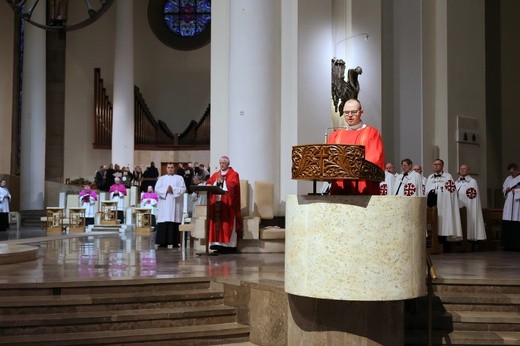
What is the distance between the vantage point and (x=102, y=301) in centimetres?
682

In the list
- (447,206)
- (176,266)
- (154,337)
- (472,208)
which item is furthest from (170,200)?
(154,337)

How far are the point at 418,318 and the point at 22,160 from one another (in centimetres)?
1937

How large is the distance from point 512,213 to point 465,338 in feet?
21.6

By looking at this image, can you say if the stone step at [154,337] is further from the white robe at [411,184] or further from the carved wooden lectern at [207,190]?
the white robe at [411,184]

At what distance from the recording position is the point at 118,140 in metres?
24.8

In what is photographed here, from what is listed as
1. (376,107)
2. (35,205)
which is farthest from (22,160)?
(376,107)

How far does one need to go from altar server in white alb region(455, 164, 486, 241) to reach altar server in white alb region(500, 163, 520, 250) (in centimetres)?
54

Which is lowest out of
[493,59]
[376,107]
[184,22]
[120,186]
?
[120,186]

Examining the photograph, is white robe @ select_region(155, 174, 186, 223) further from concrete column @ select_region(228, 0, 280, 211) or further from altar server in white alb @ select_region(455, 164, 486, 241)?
altar server in white alb @ select_region(455, 164, 486, 241)

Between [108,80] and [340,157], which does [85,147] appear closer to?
[108,80]

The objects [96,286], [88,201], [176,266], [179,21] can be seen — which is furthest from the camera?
[179,21]

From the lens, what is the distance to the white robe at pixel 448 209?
11672 mm

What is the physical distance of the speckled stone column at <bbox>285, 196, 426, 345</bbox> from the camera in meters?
5.00

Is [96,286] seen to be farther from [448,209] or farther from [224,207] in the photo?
[448,209]
